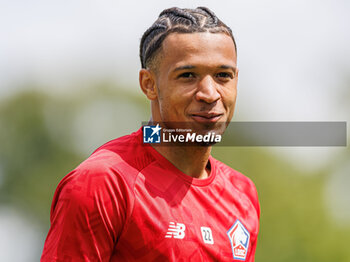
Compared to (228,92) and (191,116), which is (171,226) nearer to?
(191,116)

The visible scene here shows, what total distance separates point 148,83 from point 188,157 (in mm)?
679

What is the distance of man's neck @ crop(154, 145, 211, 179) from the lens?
4.73 m

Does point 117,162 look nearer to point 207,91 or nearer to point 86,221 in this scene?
point 86,221

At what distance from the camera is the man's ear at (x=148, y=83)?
15.5ft

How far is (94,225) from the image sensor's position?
13.2 ft

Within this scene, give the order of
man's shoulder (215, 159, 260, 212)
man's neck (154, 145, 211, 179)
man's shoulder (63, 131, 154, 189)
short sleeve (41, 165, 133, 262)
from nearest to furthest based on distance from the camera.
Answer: short sleeve (41, 165, 133, 262) < man's shoulder (63, 131, 154, 189) < man's neck (154, 145, 211, 179) < man's shoulder (215, 159, 260, 212)

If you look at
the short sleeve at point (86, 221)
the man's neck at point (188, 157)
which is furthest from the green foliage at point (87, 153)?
the short sleeve at point (86, 221)

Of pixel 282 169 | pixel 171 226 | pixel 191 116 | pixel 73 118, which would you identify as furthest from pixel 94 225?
pixel 73 118

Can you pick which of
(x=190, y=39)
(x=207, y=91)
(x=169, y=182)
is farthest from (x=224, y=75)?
(x=169, y=182)

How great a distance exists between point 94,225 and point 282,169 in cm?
1976

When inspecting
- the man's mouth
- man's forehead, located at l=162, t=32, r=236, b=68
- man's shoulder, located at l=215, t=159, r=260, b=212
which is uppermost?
man's forehead, located at l=162, t=32, r=236, b=68

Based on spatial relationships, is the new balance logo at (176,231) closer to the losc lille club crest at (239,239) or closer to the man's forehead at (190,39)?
the losc lille club crest at (239,239)

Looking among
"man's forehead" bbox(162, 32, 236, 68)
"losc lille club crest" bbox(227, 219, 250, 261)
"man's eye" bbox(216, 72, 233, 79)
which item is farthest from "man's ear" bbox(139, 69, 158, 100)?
"losc lille club crest" bbox(227, 219, 250, 261)

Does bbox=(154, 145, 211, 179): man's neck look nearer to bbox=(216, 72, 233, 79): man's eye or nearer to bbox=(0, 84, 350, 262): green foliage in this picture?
bbox=(216, 72, 233, 79): man's eye
